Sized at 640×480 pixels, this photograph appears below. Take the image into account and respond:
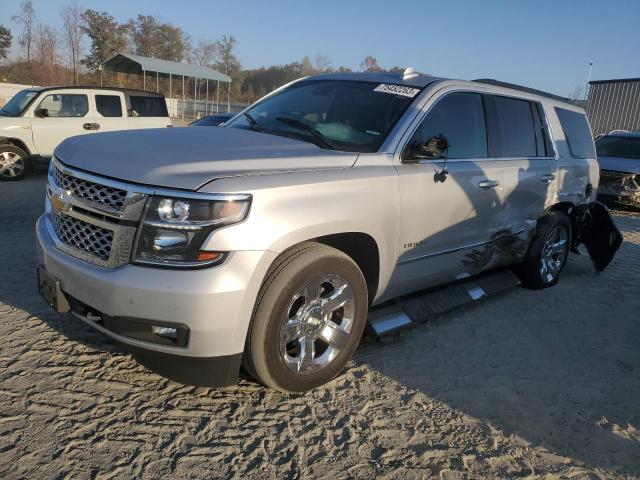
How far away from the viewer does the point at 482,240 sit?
4250 millimetres

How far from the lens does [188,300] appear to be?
241 centimetres

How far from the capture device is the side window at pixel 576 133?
5379 millimetres

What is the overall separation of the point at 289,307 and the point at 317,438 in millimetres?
691

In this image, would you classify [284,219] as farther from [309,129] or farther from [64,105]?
[64,105]

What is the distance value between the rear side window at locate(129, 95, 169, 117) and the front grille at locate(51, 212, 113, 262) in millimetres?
9785

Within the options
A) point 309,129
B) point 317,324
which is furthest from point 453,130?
point 317,324

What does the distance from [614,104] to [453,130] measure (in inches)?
983

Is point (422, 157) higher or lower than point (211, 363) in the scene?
higher

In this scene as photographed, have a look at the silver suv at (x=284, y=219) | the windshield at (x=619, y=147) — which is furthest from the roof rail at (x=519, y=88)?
the windshield at (x=619, y=147)

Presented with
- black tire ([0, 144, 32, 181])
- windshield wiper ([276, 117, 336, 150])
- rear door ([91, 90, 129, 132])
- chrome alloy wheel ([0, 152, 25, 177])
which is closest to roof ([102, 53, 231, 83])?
rear door ([91, 90, 129, 132])

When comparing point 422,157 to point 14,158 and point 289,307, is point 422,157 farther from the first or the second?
point 14,158

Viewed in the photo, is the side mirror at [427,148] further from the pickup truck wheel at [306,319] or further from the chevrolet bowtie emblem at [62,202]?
the chevrolet bowtie emblem at [62,202]

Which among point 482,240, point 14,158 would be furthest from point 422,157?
point 14,158

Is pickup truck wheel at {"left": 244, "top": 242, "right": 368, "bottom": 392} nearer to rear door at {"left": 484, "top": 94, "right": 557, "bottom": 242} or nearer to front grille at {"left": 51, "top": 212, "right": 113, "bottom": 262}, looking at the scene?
front grille at {"left": 51, "top": 212, "right": 113, "bottom": 262}
